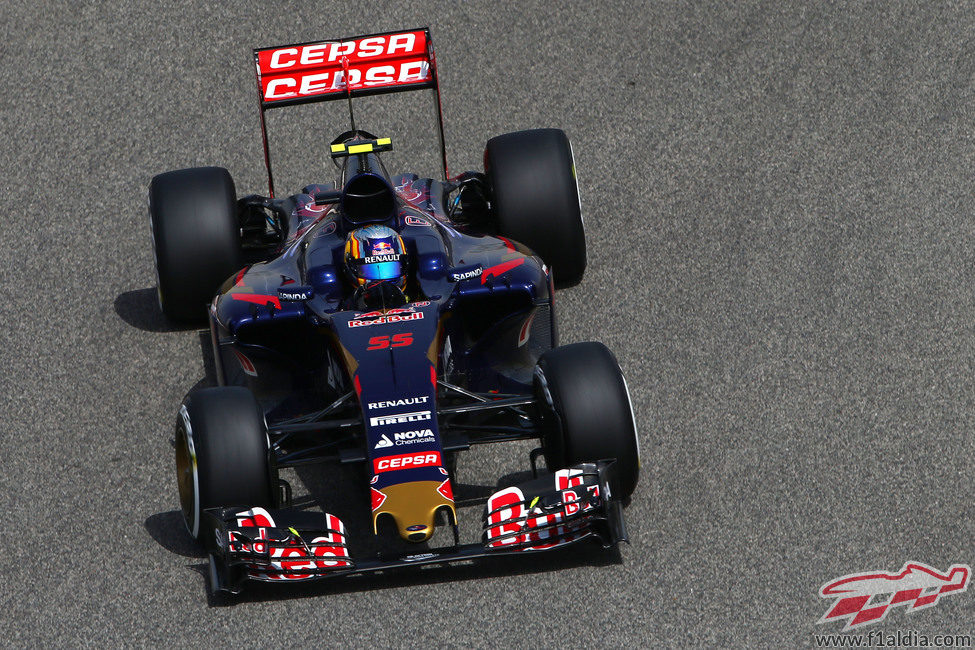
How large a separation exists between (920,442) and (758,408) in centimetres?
93

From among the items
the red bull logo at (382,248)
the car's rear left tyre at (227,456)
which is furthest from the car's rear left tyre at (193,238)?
the car's rear left tyre at (227,456)

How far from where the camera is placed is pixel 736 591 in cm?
709

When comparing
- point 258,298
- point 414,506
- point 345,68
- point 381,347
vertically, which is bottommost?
point 414,506

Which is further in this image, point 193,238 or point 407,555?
point 193,238

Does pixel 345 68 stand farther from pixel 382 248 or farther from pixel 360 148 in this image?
pixel 382 248

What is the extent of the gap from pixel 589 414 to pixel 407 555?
1103 mm

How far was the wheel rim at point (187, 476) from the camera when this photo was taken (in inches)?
276

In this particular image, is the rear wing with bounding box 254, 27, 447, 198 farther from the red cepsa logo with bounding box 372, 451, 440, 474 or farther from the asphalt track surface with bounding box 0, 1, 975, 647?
the red cepsa logo with bounding box 372, 451, 440, 474

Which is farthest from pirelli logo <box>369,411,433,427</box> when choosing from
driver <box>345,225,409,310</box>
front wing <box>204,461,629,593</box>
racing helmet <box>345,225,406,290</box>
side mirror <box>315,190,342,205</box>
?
side mirror <box>315,190,342,205</box>

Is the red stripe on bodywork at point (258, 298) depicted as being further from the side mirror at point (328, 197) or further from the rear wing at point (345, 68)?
the rear wing at point (345, 68)

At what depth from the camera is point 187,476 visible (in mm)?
7254

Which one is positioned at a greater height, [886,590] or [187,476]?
[187,476]

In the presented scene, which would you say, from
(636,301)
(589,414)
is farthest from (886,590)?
(636,301)

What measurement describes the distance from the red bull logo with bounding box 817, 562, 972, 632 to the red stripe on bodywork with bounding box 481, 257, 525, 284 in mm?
2461
